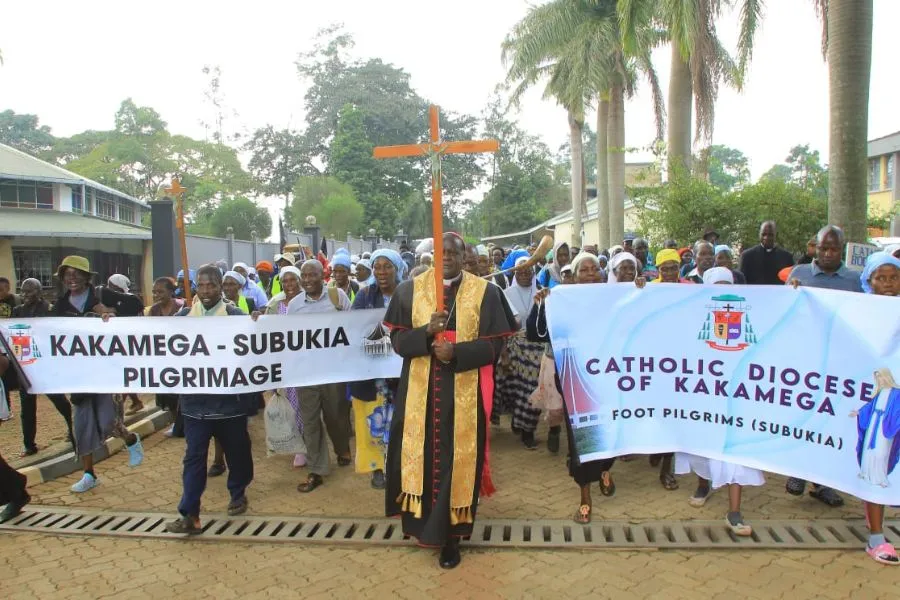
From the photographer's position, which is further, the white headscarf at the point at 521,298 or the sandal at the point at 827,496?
the white headscarf at the point at 521,298

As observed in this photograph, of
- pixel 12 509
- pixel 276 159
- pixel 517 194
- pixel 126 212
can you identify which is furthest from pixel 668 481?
pixel 276 159

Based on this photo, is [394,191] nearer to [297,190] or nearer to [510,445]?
[297,190]

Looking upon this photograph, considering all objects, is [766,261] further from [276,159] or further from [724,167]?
[724,167]

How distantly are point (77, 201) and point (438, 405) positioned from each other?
26.7 m

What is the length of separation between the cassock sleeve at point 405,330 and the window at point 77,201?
2581cm

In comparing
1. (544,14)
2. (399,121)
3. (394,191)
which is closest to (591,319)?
(544,14)

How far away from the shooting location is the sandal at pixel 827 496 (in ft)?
15.9

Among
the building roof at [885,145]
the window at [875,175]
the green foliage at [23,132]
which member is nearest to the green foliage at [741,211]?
the building roof at [885,145]

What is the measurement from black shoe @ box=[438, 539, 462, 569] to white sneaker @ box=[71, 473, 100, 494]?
3246 mm

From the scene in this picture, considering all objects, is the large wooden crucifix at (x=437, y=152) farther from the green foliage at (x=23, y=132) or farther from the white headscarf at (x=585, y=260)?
the green foliage at (x=23, y=132)

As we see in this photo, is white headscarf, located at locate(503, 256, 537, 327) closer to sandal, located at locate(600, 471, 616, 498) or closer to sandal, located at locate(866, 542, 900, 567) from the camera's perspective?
sandal, located at locate(600, 471, 616, 498)

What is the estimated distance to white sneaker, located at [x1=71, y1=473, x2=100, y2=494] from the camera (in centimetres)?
549

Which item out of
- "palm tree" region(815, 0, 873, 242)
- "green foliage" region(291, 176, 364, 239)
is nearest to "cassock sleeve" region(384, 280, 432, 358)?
"palm tree" region(815, 0, 873, 242)

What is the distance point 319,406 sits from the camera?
18.6 ft
